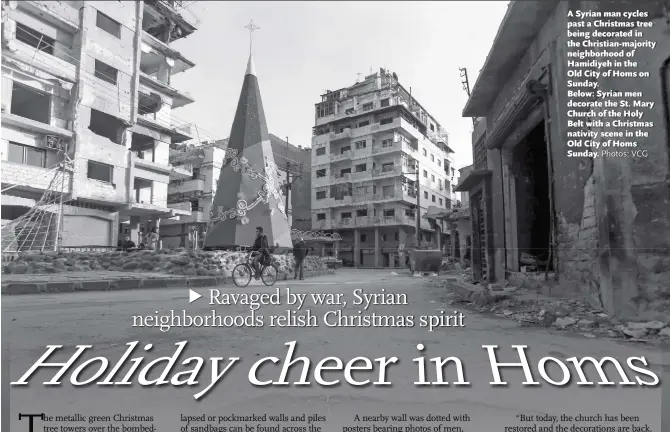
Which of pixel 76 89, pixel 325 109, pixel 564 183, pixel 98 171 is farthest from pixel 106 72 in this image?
pixel 325 109

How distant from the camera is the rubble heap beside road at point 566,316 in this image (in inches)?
111

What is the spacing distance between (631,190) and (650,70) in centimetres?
96

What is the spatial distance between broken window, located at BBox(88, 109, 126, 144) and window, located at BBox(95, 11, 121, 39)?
1.61 metres

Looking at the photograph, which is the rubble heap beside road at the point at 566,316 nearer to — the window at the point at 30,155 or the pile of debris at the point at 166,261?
the pile of debris at the point at 166,261

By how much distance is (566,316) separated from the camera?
336 cm

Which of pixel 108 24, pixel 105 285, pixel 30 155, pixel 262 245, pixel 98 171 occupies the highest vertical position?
pixel 30 155

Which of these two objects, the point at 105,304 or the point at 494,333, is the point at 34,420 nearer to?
the point at 494,333

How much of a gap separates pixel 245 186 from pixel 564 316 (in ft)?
24.6

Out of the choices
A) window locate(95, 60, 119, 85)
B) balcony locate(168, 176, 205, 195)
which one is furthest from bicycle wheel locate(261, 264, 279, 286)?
balcony locate(168, 176, 205, 195)

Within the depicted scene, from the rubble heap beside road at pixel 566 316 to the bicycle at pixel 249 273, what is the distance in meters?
4.19

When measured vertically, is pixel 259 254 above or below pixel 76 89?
below

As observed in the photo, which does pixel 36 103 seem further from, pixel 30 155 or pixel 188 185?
pixel 188 185

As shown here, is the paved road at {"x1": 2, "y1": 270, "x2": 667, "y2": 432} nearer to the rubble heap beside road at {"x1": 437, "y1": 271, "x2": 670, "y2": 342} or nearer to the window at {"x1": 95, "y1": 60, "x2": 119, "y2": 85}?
the rubble heap beside road at {"x1": 437, "y1": 271, "x2": 670, "y2": 342}

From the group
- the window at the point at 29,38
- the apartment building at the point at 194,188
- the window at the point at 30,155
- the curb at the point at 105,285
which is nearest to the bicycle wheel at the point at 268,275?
the curb at the point at 105,285
